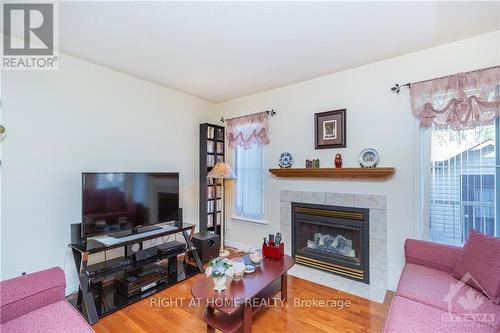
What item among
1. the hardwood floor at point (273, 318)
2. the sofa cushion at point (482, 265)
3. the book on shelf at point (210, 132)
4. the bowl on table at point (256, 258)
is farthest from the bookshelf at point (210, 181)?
the sofa cushion at point (482, 265)

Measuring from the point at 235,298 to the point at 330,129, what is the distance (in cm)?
223

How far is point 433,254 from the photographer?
2.07 m

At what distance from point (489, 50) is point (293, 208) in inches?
99.1

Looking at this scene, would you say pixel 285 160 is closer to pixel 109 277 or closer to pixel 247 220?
pixel 247 220

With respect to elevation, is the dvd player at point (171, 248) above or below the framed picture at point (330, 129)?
below

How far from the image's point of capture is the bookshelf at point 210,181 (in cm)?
379

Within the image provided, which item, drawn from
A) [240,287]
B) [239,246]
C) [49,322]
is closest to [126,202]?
[49,322]

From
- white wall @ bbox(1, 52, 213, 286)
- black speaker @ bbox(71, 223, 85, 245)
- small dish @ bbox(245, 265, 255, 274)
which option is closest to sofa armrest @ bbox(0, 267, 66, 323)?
black speaker @ bbox(71, 223, 85, 245)

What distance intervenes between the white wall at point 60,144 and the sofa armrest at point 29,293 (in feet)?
3.03

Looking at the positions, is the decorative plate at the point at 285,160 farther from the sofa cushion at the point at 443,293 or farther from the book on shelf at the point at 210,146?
the sofa cushion at the point at 443,293

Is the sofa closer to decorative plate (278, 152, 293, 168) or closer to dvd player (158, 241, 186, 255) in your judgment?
dvd player (158, 241, 186, 255)

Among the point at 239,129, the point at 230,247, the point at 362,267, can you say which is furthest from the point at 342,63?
the point at 230,247

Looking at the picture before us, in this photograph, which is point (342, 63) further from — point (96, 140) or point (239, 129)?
point (96, 140)

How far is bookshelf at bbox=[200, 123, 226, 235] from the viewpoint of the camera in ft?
12.4
